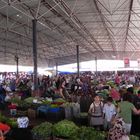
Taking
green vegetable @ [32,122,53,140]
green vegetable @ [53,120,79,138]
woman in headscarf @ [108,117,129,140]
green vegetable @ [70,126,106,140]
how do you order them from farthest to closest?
green vegetable @ [32,122,53,140] < green vegetable @ [53,120,79,138] < green vegetable @ [70,126,106,140] < woman in headscarf @ [108,117,129,140]

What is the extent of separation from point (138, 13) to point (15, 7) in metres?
9.05

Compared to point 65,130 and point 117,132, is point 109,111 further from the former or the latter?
point 117,132

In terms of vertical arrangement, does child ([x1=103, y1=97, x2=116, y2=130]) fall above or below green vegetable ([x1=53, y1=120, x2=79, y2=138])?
above

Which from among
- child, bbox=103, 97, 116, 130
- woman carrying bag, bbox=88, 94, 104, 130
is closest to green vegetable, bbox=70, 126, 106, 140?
child, bbox=103, 97, 116, 130

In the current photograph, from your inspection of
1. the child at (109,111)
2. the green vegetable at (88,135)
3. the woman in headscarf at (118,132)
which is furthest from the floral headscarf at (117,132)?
the child at (109,111)

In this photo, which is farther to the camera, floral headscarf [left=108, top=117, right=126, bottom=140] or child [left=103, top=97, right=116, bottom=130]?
child [left=103, top=97, right=116, bottom=130]

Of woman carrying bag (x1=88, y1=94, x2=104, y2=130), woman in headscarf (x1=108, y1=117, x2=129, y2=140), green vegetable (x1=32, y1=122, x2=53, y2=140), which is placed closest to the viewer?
woman in headscarf (x1=108, y1=117, x2=129, y2=140)

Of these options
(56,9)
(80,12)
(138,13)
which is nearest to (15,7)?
(56,9)

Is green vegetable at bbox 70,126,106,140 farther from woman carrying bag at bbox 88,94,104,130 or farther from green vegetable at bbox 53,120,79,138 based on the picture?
woman carrying bag at bbox 88,94,104,130

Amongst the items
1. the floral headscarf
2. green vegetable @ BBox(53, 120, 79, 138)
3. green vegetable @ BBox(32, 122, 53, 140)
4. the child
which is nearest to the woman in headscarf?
the floral headscarf

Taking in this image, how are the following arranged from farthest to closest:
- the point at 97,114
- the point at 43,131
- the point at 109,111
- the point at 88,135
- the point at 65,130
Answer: the point at 97,114 < the point at 109,111 < the point at 43,131 < the point at 65,130 < the point at 88,135

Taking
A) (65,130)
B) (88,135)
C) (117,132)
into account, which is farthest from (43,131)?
(117,132)

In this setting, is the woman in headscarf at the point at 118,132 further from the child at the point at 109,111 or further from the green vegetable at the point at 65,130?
the child at the point at 109,111

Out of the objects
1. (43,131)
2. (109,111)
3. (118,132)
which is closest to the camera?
(118,132)
